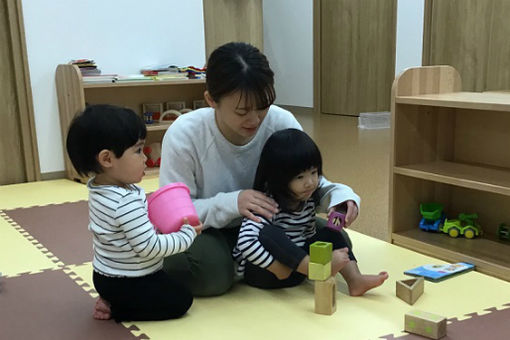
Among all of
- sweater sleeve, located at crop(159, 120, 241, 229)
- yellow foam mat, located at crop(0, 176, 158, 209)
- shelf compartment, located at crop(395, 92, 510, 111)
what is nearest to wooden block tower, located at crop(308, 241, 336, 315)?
sweater sleeve, located at crop(159, 120, 241, 229)

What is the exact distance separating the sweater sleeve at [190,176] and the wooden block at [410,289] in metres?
0.46

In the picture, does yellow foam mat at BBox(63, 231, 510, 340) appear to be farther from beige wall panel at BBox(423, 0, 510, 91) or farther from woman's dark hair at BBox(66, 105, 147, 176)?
beige wall panel at BBox(423, 0, 510, 91)

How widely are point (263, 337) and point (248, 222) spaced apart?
12.0 inches

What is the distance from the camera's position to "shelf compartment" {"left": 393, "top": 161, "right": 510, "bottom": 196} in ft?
5.38

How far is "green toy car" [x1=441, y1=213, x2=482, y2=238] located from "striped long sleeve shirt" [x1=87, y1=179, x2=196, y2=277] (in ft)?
3.32

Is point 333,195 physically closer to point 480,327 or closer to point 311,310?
point 311,310

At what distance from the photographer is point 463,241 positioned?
6.13 feet

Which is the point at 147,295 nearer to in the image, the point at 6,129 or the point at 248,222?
the point at 248,222

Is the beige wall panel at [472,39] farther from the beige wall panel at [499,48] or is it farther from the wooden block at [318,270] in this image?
the wooden block at [318,270]

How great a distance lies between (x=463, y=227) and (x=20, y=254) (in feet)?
4.92

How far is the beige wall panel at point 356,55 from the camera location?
5.22m

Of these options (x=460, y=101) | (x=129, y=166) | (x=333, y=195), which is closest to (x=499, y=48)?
(x=460, y=101)

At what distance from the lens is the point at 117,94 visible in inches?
132

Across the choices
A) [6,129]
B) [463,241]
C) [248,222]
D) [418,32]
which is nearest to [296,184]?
[248,222]
